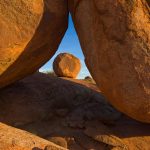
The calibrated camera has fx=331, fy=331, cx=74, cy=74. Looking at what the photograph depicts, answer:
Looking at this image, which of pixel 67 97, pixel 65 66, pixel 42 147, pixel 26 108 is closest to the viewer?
pixel 42 147

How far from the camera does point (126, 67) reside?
4.32m

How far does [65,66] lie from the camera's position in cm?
1026

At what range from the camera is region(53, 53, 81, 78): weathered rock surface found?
1014cm

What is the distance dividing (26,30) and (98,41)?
1077 millimetres

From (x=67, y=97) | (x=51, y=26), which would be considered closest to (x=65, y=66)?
(x=67, y=97)

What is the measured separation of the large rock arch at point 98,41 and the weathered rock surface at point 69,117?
0.51 metres

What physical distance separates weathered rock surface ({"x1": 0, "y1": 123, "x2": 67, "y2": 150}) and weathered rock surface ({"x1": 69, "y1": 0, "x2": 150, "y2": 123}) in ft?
4.03

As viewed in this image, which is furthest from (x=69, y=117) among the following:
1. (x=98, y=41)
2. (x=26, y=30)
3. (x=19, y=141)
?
(x=19, y=141)

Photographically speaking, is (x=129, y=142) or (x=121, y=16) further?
(x=129, y=142)

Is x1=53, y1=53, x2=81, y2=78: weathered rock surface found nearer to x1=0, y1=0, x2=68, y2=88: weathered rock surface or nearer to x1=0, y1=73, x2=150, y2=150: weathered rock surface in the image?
x1=0, y1=73, x2=150, y2=150: weathered rock surface

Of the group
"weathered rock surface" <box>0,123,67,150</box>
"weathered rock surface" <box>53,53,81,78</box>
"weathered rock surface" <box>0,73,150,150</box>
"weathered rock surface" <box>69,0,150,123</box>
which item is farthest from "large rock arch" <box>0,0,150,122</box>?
"weathered rock surface" <box>53,53,81,78</box>

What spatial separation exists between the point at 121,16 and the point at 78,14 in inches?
36.0

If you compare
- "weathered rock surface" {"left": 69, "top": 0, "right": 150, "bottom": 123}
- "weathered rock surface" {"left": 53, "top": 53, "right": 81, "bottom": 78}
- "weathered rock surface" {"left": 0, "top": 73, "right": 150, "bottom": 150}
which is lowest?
"weathered rock surface" {"left": 0, "top": 73, "right": 150, "bottom": 150}

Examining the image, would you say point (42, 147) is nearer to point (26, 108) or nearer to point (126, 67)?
point (126, 67)
